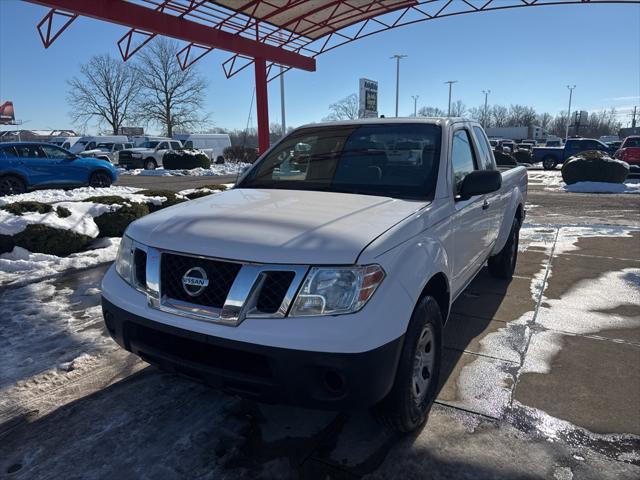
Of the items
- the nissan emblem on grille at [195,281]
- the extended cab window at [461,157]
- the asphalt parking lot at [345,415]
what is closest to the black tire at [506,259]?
the asphalt parking lot at [345,415]

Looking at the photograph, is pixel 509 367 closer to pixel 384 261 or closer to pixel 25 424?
pixel 384 261

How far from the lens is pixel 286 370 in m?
2.00

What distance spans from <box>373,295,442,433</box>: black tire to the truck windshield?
0.83 metres

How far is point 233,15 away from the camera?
14.5 metres

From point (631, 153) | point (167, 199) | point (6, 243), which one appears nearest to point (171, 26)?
point (167, 199)

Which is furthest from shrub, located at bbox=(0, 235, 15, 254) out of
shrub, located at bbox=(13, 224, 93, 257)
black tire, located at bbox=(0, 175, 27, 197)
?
black tire, located at bbox=(0, 175, 27, 197)

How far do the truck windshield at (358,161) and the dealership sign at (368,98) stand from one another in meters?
17.1

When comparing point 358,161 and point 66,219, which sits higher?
Result: point 358,161

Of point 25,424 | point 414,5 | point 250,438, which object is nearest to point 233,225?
point 250,438

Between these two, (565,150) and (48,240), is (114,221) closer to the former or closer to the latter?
(48,240)

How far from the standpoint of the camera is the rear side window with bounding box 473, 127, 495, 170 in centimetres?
438

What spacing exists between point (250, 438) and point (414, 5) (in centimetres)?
1639

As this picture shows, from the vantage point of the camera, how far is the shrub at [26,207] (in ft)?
21.4

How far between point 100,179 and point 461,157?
13.8m
